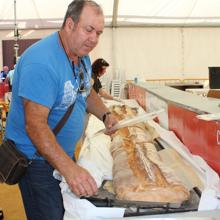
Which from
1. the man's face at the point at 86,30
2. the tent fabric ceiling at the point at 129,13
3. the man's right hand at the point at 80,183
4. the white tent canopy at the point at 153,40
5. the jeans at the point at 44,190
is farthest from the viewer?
the white tent canopy at the point at 153,40

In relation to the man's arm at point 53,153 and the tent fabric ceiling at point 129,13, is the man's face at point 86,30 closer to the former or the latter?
the man's arm at point 53,153

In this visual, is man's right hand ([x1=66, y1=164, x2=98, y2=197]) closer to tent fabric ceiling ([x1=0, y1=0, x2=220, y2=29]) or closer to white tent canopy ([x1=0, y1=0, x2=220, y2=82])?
tent fabric ceiling ([x1=0, y1=0, x2=220, y2=29])

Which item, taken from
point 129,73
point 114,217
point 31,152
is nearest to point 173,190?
point 114,217

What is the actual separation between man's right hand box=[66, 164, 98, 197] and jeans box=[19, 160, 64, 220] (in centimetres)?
34

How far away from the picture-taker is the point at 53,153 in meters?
1.18

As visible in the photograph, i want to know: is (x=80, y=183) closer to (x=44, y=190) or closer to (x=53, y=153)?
(x=53, y=153)

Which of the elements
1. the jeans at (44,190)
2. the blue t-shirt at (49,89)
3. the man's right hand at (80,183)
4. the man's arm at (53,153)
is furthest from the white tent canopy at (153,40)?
the man's right hand at (80,183)

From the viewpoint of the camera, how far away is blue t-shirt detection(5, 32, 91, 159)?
47.6 inches

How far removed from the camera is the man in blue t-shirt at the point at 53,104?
119 centimetres

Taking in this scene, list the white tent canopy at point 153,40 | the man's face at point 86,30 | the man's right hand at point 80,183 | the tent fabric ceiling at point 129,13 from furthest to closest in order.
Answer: the white tent canopy at point 153,40, the tent fabric ceiling at point 129,13, the man's face at point 86,30, the man's right hand at point 80,183

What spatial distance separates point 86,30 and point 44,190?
0.66m

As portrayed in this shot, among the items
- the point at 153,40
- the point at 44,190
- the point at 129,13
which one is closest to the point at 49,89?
the point at 44,190

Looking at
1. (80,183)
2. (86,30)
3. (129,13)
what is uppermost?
(129,13)

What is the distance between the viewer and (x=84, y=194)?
1.14 metres
